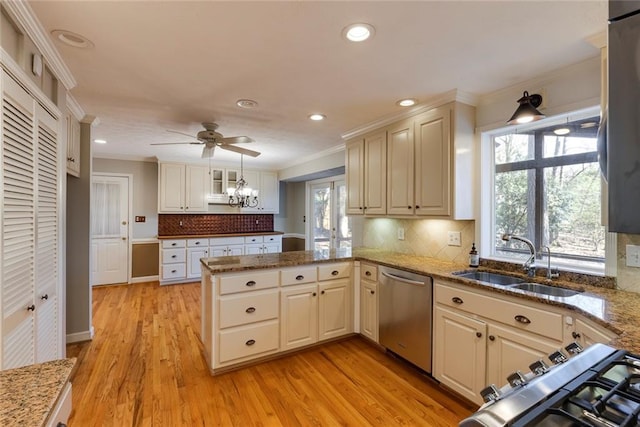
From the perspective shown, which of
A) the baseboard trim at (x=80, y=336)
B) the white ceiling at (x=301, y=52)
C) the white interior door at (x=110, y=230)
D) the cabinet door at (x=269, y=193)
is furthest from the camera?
the cabinet door at (x=269, y=193)

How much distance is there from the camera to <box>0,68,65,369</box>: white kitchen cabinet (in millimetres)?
1408

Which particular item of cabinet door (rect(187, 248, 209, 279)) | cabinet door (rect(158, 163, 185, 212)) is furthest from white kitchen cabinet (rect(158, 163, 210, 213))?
cabinet door (rect(187, 248, 209, 279))

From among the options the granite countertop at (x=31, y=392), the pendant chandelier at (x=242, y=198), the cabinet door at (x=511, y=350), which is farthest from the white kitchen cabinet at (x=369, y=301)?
the pendant chandelier at (x=242, y=198)

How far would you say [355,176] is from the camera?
3621mm

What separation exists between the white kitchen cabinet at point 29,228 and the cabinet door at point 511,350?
2.58 m

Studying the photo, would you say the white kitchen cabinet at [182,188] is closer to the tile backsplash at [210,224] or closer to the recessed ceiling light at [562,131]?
the tile backsplash at [210,224]

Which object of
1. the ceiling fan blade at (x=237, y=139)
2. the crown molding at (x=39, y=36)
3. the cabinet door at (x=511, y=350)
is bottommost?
the cabinet door at (x=511, y=350)

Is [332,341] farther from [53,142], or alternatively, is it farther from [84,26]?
[84,26]

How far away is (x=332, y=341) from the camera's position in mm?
3100

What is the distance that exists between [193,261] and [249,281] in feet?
11.5

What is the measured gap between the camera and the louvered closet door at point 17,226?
54.8 inches

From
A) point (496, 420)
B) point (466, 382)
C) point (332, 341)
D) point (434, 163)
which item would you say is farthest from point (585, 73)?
point (332, 341)

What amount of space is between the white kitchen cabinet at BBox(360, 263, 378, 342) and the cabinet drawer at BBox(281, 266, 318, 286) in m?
0.53

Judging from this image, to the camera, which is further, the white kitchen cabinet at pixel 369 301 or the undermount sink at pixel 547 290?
the white kitchen cabinet at pixel 369 301
